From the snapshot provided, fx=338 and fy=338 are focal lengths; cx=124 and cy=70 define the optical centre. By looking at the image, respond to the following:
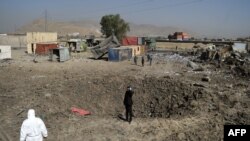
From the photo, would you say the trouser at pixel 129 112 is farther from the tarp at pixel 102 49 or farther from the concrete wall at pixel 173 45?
the concrete wall at pixel 173 45

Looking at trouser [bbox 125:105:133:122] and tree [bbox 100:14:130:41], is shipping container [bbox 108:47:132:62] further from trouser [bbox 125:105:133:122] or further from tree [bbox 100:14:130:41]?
tree [bbox 100:14:130:41]

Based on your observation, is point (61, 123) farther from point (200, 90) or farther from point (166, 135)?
point (200, 90)

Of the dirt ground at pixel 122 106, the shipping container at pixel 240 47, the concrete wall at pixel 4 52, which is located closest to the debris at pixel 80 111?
the dirt ground at pixel 122 106

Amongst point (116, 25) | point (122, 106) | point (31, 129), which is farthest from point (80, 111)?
point (116, 25)

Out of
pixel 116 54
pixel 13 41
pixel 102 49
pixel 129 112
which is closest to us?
pixel 129 112

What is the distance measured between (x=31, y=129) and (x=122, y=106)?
9698 millimetres

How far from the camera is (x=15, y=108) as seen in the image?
52.7 feet

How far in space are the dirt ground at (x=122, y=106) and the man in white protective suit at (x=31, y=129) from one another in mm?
3965

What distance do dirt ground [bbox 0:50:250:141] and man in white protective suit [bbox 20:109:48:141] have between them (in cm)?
397

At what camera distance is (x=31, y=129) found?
7.93m

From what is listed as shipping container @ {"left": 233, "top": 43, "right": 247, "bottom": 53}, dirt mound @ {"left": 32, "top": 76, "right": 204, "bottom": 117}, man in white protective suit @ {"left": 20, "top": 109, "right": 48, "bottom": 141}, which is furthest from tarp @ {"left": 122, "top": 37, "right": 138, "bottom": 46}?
man in white protective suit @ {"left": 20, "top": 109, "right": 48, "bottom": 141}

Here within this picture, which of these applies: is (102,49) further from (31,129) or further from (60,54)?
(31,129)

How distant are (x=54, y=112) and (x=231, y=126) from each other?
7.76m

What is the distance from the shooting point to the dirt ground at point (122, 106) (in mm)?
12352
